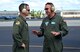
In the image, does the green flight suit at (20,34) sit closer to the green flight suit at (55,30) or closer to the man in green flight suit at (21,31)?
the man in green flight suit at (21,31)

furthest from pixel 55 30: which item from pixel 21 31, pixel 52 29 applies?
pixel 21 31

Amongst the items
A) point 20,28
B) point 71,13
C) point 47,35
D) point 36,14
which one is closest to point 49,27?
point 47,35

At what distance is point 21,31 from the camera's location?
7344 millimetres

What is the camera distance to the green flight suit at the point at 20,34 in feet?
23.7

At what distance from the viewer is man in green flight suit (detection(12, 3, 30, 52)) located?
722cm

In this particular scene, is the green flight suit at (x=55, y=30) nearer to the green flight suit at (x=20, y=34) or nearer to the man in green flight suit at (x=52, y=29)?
the man in green flight suit at (x=52, y=29)

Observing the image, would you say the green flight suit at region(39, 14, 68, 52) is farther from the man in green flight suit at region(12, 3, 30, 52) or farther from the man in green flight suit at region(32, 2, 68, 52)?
the man in green flight suit at region(12, 3, 30, 52)

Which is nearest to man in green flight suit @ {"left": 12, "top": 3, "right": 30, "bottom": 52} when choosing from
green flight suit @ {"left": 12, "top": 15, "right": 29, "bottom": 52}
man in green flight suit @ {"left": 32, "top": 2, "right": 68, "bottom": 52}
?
green flight suit @ {"left": 12, "top": 15, "right": 29, "bottom": 52}

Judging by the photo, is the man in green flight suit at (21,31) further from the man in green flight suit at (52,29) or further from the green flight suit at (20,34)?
the man in green flight suit at (52,29)

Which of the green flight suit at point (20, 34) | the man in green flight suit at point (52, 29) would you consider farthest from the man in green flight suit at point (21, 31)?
the man in green flight suit at point (52, 29)

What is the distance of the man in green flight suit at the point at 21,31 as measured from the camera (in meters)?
7.22

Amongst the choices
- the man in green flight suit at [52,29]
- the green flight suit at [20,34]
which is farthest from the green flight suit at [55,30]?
the green flight suit at [20,34]

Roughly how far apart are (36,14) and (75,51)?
134095mm

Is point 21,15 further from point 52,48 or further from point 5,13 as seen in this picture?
point 5,13
